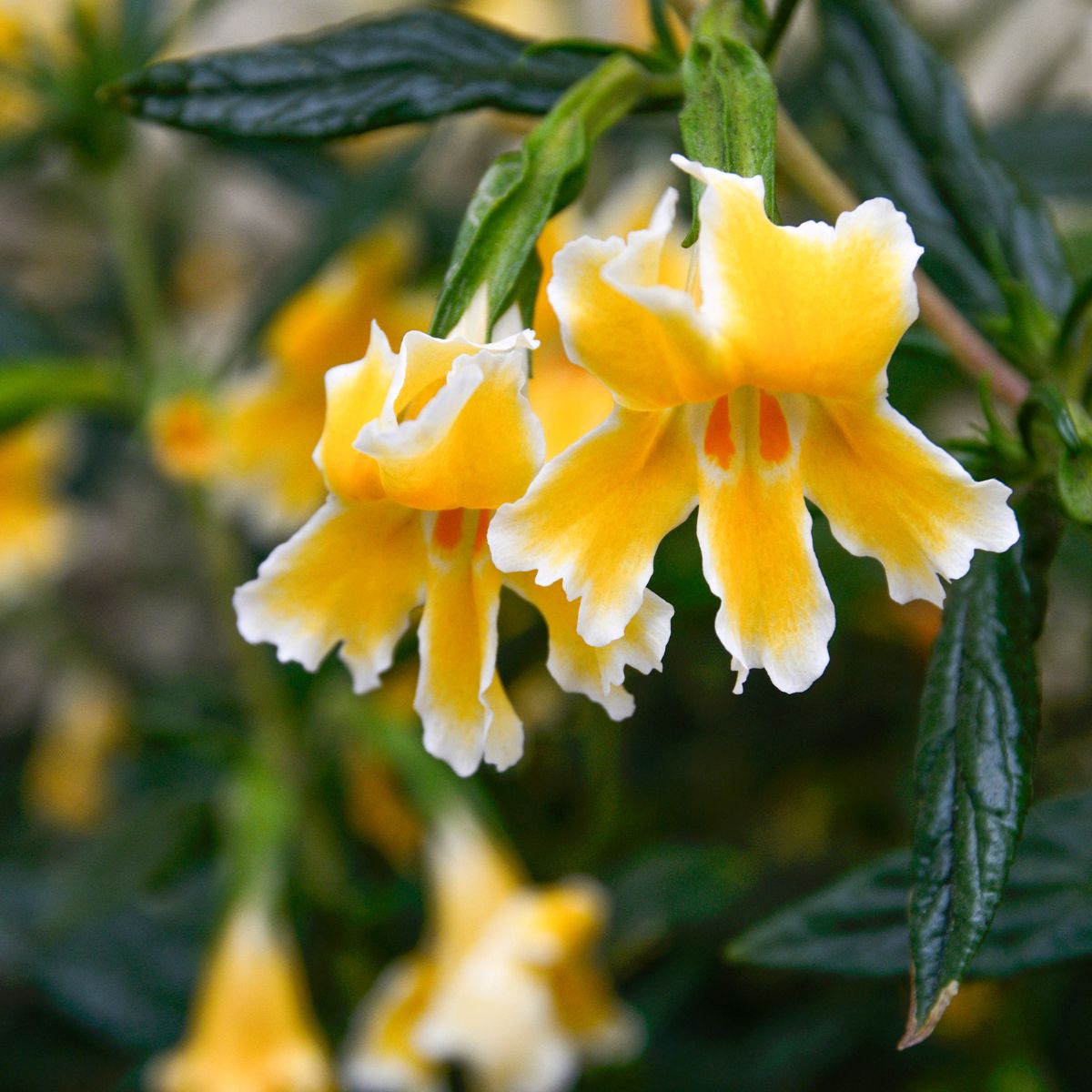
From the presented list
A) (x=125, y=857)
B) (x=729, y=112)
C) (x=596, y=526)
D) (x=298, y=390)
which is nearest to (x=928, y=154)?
(x=729, y=112)

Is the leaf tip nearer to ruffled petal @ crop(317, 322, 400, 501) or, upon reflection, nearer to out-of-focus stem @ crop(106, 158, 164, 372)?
ruffled petal @ crop(317, 322, 400, 501)

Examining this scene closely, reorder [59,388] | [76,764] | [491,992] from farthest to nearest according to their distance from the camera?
1. [76,764]
2. [59,388]
3. [491,992]

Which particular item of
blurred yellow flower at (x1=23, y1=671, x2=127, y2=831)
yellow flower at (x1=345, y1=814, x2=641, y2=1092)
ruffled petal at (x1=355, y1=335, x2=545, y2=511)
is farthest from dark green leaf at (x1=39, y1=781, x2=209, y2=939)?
ruffled petal at (x1=355, y1=335, x2=545, y2=511)

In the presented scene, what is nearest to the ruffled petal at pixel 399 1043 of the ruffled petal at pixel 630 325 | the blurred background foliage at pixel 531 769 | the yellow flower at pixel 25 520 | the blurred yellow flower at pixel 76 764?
the blurred background foliage at pixel 531 769

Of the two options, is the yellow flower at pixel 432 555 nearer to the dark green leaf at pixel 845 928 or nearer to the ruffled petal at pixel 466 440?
the ruffled petal at pixel 466 440

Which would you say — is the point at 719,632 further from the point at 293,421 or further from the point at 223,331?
the point at 223,331

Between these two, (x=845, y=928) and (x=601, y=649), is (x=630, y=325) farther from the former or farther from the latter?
(x=845, y=928)
